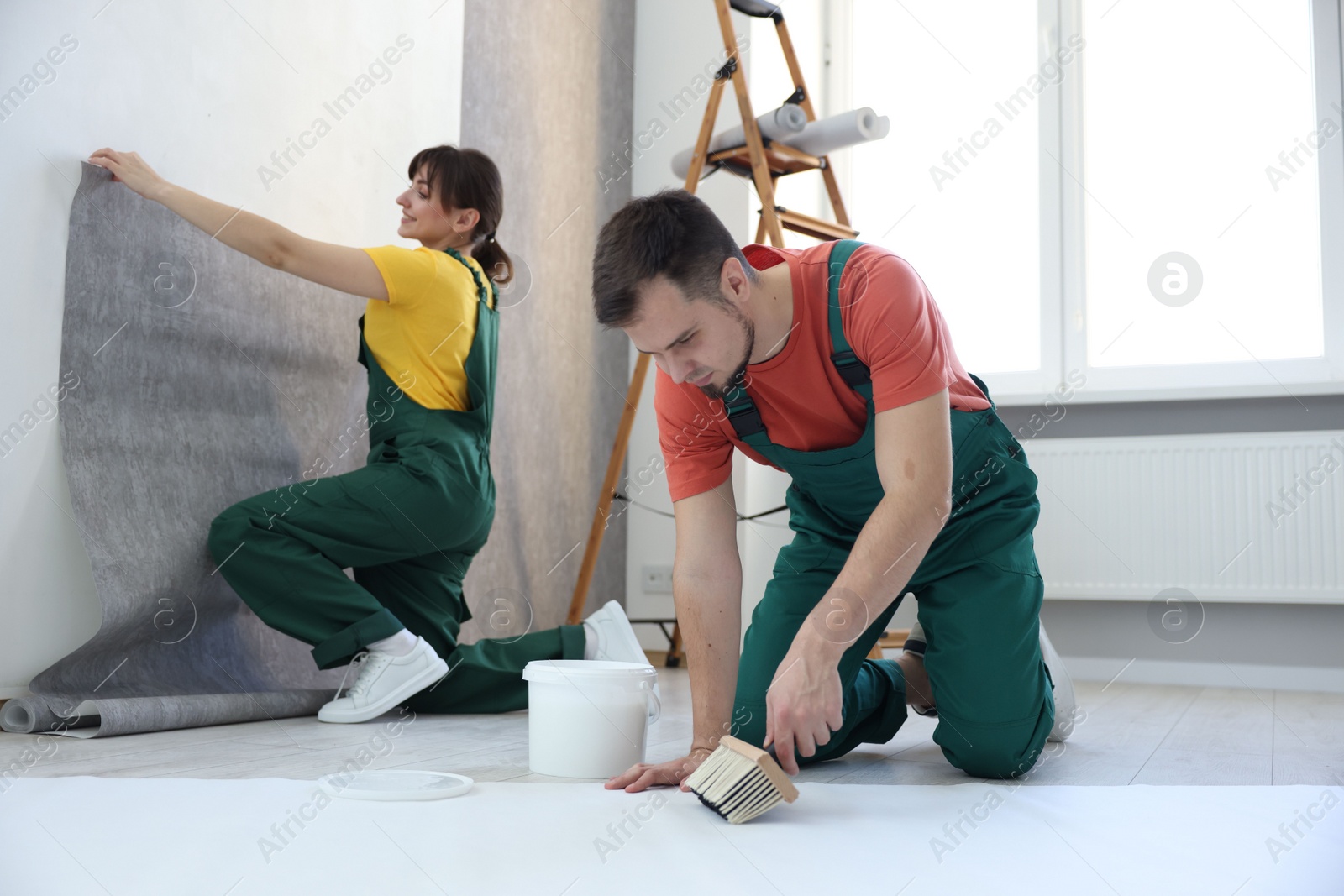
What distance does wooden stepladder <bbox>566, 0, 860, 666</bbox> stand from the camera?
2.74m

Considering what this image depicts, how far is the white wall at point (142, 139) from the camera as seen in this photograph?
165 centimetres

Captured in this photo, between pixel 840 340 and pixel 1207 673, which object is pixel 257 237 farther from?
pixel 1207 673

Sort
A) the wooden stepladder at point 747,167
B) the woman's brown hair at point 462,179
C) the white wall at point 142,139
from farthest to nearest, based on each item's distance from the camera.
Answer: the wooden stepladder at point 747,167
the woman's brown hair at point 462,179
the white wall at point 142,139

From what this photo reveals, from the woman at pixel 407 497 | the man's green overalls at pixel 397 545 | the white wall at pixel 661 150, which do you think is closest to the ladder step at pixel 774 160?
the white wall at pixel 661 150

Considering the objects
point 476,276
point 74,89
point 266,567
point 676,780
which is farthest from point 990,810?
point 74,89

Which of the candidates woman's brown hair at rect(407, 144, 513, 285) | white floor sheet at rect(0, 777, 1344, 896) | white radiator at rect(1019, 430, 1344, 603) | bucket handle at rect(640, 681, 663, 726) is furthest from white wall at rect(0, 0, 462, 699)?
white radiator at rect(1019, 430, 1344, 603)

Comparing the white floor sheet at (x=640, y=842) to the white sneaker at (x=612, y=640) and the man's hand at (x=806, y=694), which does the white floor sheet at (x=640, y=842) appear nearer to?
the man's hand at (x=806, y=694)

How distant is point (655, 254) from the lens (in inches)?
46.0

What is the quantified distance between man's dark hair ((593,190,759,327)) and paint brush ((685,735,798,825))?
47 cm

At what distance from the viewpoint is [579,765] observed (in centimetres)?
137

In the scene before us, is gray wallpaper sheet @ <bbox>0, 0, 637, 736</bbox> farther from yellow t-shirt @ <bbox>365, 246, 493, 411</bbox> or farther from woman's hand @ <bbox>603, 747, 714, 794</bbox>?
woman's hand @ <bbox>603, 747, 714, 794</bbox>

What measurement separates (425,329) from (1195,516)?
214cm

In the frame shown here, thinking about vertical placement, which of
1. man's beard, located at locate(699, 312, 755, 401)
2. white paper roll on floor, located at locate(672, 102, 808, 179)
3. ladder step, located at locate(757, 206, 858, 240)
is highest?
white paper roll on floor, located at locate(672, 102, 808, 179)

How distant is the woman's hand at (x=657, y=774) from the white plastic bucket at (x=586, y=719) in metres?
0.11
